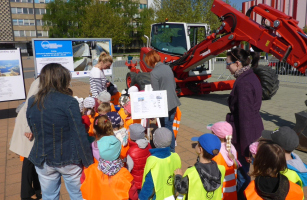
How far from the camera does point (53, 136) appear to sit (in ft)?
8.29

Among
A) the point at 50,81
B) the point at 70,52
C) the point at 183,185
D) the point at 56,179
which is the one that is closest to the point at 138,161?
the point at 183,185

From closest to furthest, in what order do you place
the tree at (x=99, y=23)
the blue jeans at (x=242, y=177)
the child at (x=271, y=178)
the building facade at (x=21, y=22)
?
the child at (x=271, y=178) → the blue jeans at (x=242, y=177) → the tree at (x=99, y=23) → the building facade at (x=21, y=22)

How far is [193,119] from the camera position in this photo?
7.30 m

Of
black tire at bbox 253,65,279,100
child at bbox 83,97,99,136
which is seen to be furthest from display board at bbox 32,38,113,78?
black tire at bbox 253,65,279,100

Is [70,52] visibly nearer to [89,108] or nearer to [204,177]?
[89,108]

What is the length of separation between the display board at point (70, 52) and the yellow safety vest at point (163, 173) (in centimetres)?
627

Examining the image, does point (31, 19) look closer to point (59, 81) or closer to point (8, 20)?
point (8, 20)

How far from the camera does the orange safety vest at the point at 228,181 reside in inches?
118

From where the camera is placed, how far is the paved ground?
423 centimetres

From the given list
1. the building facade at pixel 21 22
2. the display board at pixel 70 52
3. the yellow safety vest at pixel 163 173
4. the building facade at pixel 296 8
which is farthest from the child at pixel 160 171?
the building facade at pixel 21 22

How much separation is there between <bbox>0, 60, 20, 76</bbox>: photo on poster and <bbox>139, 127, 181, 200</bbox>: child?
6465mm

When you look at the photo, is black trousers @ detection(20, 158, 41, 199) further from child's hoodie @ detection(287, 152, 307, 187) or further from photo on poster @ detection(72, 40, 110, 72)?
photo on poster @ detection(72, 40, 110, 72)

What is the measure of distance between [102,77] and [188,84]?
17.6 ft

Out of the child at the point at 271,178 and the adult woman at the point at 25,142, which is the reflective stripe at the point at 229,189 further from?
the adult woman at the point at 25,142
